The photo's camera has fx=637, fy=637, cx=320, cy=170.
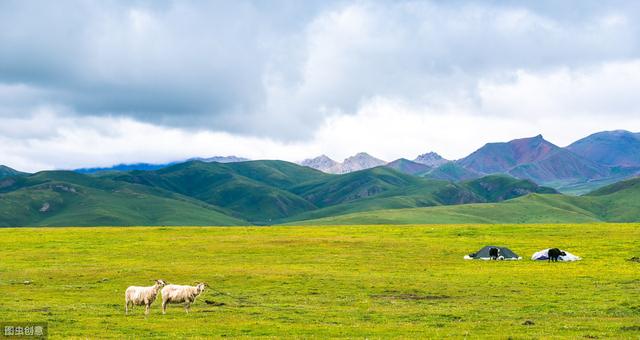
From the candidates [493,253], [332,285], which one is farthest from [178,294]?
[493,253]

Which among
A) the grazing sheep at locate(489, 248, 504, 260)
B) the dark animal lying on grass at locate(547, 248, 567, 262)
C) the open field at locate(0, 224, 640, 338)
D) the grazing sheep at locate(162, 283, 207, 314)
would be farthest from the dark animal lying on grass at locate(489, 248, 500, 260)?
the grazing sheep at locate(162, 283, 207, 314)

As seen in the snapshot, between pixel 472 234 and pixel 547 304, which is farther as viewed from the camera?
pixel 472 234

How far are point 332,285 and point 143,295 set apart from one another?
1732 centimetres

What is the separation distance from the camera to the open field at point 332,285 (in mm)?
31109

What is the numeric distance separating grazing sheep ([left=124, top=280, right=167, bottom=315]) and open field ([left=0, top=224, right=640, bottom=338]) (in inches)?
37.5

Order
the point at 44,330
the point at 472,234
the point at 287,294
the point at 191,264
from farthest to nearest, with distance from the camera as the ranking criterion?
the point at 472,234
the point at 191,264
the point at 287,294
the point at 44,330

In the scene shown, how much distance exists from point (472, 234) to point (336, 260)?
120 feet

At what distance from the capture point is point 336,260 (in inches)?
2648

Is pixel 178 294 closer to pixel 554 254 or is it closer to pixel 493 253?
pixel 493 253

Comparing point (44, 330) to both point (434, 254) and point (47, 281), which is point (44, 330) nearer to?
point (47, 281)

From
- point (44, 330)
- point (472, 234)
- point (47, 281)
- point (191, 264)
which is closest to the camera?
point (44, 330)

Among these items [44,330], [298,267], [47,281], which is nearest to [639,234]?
[298,267]

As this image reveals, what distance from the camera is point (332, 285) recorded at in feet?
161

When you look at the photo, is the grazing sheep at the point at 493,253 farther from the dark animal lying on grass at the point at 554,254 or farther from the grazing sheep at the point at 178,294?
the grazing sheep at the point at 178,294
